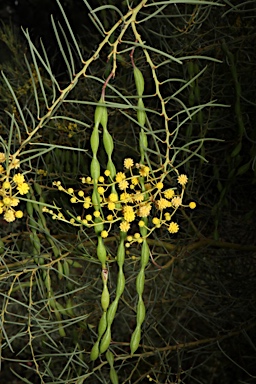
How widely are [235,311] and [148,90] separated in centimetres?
49

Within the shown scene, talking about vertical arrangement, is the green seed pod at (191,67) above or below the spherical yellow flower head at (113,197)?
below

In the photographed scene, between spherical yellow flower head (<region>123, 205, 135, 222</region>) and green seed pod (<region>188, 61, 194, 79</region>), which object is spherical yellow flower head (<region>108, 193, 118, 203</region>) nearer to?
spherical yellow flower head (<region>123, 205, 135, 222</region>)

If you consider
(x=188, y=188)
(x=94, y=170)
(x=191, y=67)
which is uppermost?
(x=94, y=170)

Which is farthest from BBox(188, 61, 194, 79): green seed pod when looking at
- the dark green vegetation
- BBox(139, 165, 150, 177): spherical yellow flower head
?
BBox(139, 165, 150, 177): spherical yellow flower head

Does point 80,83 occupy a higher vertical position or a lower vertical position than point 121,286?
lower

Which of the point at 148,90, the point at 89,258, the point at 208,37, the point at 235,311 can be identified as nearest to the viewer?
the point at 89,258

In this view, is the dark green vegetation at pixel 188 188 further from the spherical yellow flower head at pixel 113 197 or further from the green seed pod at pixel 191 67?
the spherical yellow flower head at pixel 113 197

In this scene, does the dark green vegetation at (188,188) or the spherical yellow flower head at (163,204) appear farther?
the dark green vegetation at (188,188)

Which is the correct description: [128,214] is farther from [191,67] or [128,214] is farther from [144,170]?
[191,67]

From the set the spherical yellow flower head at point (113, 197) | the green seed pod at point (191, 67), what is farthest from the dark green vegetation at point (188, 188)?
the spherical yellow flower head at point (113, 197)

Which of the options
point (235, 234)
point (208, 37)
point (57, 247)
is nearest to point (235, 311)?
point (235, 234)

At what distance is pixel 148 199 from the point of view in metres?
0.42

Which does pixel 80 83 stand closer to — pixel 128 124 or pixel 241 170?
pixel 128 124

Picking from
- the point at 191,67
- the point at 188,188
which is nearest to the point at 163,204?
the point at 191,67
